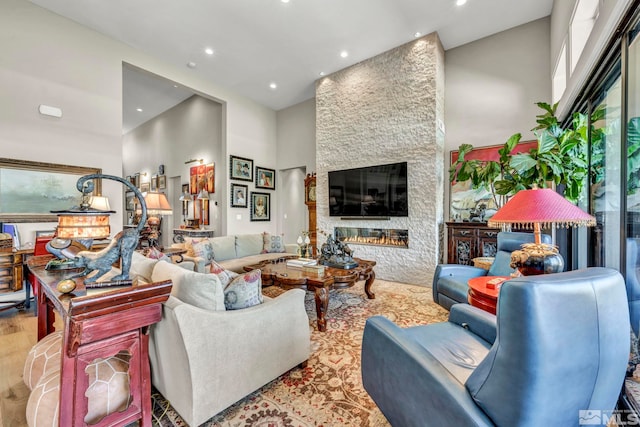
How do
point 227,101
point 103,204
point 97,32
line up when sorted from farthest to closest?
point 227,101
point 97,32
point 103,204

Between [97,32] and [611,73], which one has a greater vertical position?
[97,32]

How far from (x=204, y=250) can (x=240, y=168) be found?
2642 mm

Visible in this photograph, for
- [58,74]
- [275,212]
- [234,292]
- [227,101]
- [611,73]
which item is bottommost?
[234,292]

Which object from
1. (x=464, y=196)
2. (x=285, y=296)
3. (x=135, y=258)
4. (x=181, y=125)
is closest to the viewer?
(x=285, y=296)

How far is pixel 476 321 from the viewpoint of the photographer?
1566 mm

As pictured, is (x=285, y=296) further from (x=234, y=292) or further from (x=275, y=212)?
(x=275, y=212)

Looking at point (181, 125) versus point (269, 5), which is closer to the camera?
point (269, 5)

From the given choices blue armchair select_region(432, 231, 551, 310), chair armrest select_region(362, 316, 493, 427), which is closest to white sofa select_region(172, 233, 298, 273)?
blue armchair select_region(432, 231, 551, 310)

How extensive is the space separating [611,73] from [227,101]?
5916 mm

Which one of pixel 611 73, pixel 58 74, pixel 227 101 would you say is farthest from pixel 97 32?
pixel 611 73

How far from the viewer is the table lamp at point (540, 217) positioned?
158 cm

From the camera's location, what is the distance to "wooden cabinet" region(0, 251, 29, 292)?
293cm

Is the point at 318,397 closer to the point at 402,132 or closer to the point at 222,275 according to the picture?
the point at 222,275

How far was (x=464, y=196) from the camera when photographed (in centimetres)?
438
